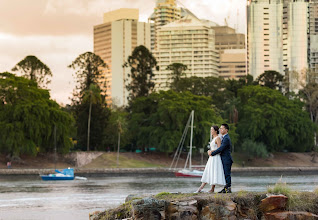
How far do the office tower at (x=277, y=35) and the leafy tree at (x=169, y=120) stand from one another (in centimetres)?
10593

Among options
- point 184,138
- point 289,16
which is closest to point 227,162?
point 184,138

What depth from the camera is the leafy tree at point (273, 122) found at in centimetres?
8638

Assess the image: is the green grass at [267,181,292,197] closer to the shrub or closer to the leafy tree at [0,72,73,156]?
the leafy tree at [0,72,73,156]

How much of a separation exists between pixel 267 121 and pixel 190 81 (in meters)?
15.0

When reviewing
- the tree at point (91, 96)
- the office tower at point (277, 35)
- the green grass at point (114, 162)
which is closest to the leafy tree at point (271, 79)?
the green grass at point (114, 162)

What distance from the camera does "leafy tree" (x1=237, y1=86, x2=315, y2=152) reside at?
86.4 meters

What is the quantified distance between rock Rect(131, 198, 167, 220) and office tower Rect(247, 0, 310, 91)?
174m

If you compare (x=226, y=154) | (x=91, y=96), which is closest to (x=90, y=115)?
(x=91, y=96)

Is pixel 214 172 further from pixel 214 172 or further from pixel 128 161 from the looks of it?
pixel 128 161

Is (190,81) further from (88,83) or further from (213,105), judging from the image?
(88,83)

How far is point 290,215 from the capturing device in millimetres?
15297

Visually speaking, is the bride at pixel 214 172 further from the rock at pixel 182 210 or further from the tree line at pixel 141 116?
the tree line at pixel 141 116

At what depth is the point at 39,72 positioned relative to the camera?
272 ft

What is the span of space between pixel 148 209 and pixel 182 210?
0.86 meters
